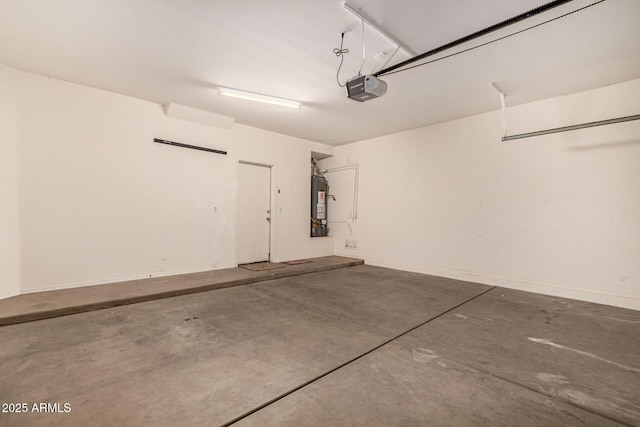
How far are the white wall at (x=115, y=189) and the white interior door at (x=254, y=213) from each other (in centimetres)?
30

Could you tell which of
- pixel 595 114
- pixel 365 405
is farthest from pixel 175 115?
pixel 595 114

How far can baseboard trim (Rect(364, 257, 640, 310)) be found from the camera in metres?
3.42

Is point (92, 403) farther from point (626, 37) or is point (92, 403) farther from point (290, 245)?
point (626, 37)

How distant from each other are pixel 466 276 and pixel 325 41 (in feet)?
14.4

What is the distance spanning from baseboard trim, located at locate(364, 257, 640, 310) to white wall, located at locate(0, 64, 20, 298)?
6.13m

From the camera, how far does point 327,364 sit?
2.06 meters

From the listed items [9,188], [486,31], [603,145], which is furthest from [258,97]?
[603,145]

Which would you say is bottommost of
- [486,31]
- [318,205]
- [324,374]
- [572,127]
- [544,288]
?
[324,374]

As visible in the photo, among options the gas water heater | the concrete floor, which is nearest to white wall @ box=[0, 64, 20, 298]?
the concrete floor

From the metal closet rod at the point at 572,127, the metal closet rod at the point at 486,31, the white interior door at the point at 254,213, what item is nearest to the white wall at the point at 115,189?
the white interior door at the point at 254,213

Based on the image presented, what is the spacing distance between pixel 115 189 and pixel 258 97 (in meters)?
2.58

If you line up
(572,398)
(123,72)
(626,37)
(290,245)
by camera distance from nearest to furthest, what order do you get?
(572,398)
(626,37)
(123,72)
(290,245)

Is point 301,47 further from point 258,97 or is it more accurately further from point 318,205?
point 318,205

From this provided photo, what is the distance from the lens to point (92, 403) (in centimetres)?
160
